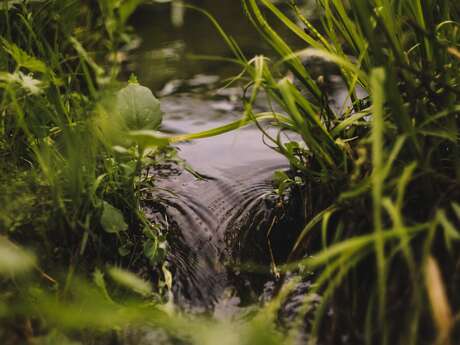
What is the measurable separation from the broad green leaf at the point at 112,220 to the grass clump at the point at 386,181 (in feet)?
1.26

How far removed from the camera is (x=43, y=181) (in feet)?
4.29

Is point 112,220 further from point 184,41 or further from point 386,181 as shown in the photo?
point 184,41

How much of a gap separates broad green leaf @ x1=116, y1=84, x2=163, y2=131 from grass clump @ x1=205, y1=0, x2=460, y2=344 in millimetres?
276

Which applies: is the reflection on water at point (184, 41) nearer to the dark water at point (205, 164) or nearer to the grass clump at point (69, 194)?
the dark water at point (205, 164)

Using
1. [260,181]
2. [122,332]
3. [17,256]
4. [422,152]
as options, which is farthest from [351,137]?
[17,256]

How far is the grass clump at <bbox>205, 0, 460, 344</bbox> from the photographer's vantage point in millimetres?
983

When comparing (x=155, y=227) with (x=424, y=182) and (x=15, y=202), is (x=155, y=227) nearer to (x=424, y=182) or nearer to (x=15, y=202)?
(x=15, y=202)

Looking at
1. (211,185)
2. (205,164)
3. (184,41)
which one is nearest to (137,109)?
(211,185)

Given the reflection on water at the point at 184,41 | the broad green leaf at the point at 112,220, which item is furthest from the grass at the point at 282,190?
the reflection on water at the point at 184,41

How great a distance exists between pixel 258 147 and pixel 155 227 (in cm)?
69

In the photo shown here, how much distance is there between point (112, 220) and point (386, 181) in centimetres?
62

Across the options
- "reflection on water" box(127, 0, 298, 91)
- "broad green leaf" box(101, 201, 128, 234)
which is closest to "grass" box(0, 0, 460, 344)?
"broad green leaf" box(101, 201, 128, 234)

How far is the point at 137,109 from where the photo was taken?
1380 millimetres

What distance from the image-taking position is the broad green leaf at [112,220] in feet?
4.16
